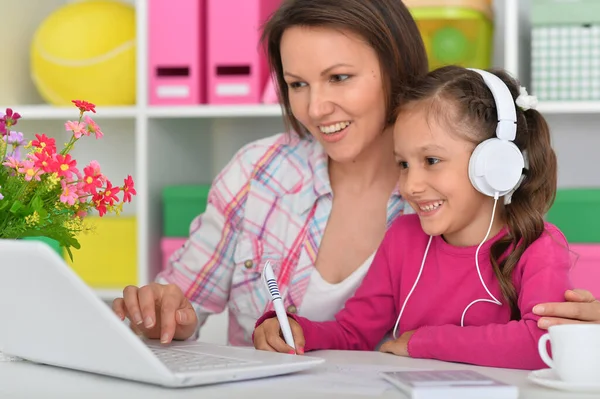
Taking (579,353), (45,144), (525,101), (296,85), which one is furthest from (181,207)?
(579,353)

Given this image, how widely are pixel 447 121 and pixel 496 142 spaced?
0.35 ft

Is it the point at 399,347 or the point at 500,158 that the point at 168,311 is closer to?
the point at 399,347

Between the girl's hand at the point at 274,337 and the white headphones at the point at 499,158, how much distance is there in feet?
0.95

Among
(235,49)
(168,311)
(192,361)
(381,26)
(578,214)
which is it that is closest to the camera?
(192,361)

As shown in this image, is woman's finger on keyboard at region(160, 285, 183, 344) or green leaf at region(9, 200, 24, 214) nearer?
green leaf at region(9, 200, 24, 214)

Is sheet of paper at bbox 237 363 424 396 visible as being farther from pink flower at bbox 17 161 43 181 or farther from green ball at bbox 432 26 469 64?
green ball at bbox 432 26 469 64

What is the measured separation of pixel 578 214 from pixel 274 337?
1.06 m

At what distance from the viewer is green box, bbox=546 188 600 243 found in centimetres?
Result: 201

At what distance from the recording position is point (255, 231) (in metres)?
1.67

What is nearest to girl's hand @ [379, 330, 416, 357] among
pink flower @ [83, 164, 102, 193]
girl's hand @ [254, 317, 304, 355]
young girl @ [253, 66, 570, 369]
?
young girl @ [253, 66, 570, 369]

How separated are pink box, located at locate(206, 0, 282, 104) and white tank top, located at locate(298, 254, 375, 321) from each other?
739 millimetres

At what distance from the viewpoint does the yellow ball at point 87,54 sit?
88.7 inches

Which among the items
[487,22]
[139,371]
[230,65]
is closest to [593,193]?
[487,22]

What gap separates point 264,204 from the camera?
1687 mm
